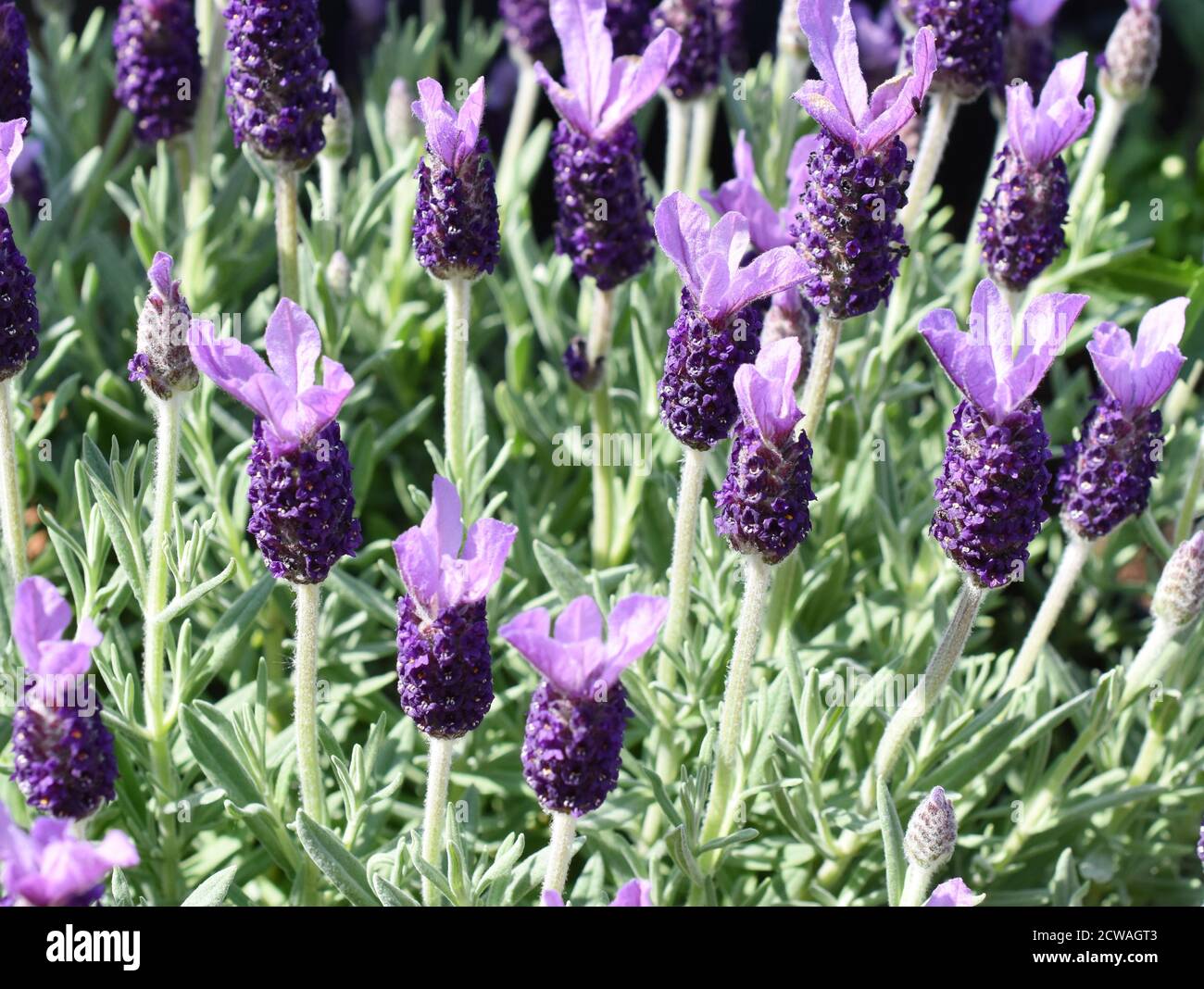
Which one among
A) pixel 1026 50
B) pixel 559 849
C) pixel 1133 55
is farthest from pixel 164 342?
pixel 1026 50

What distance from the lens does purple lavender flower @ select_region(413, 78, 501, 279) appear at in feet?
5.60

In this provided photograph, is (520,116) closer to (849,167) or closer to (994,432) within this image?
(849,167)

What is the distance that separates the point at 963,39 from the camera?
205 centimetres

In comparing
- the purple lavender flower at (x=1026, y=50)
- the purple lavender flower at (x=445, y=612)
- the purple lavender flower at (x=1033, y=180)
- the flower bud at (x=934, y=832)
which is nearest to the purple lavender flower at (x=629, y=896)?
the purple lavender flower at (x=445, y=612)

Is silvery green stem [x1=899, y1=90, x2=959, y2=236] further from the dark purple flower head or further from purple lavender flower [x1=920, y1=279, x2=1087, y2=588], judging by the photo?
the dark purple flower head

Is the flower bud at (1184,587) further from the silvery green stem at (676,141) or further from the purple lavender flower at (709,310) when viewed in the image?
the silvery green stem at (676,141)

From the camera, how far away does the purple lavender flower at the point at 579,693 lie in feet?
4.57
